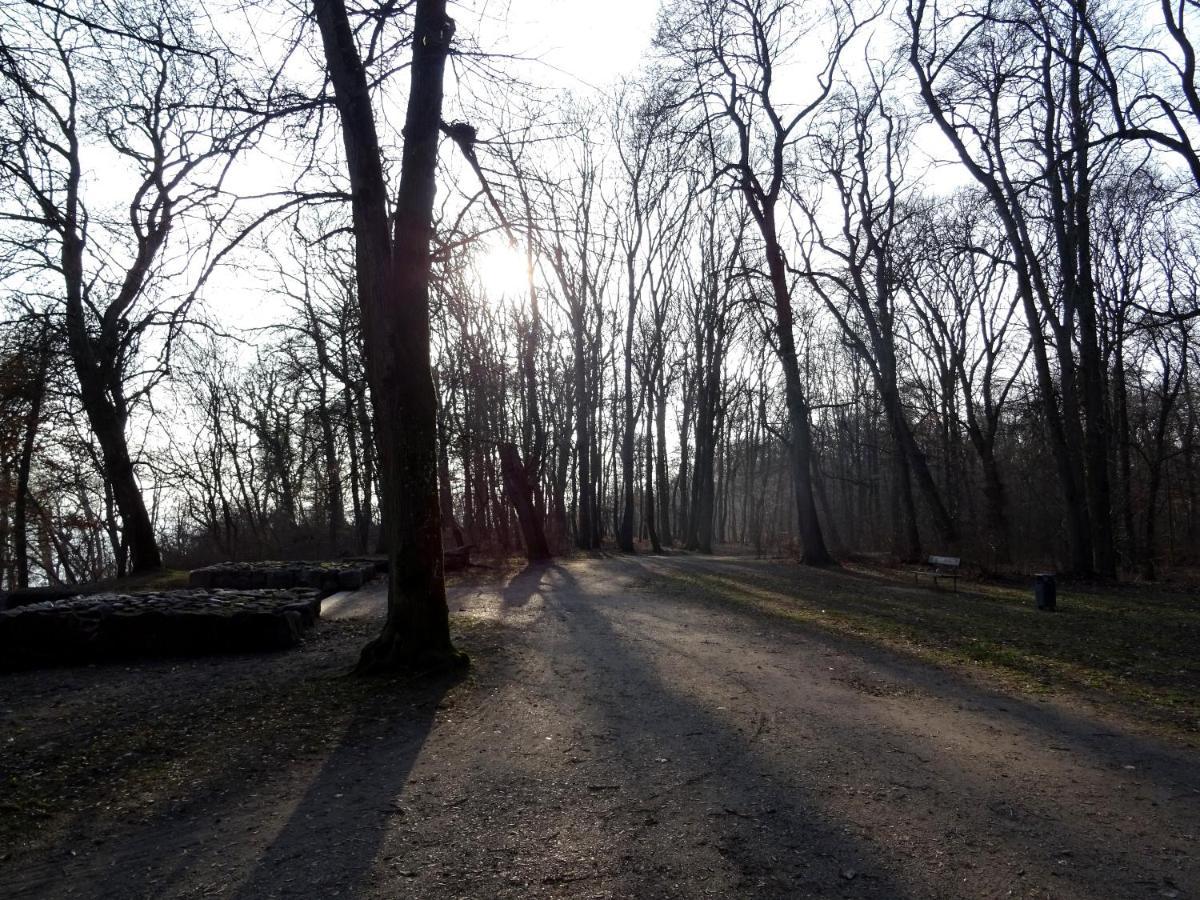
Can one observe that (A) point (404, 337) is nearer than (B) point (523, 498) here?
Yes

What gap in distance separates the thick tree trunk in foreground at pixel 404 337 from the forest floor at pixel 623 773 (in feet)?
1.97

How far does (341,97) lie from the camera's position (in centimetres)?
709

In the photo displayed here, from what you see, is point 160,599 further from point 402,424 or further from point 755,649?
point 755,649

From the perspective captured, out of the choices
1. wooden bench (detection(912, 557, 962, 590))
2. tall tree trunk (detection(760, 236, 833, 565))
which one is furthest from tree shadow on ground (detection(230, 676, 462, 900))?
tall tree trunk (detection(760, 236, 833, 565))

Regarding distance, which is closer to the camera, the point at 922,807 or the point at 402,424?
the point at 922,807

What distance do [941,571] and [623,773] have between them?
16.5m

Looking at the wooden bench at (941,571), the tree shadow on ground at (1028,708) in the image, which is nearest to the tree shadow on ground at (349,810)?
the tree shadow on ground at (1028,708)

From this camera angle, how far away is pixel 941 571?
62.5 ft

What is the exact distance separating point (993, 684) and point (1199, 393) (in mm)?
29386

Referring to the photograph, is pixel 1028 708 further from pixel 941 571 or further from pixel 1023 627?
pixel 941 571

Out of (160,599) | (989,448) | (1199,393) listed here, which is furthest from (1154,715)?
(1199,393)

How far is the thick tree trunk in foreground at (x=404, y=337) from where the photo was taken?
23.1ft

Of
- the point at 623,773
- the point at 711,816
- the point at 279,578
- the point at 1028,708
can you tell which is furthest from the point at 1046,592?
the point at 279,578

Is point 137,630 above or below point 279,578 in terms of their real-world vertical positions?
below
